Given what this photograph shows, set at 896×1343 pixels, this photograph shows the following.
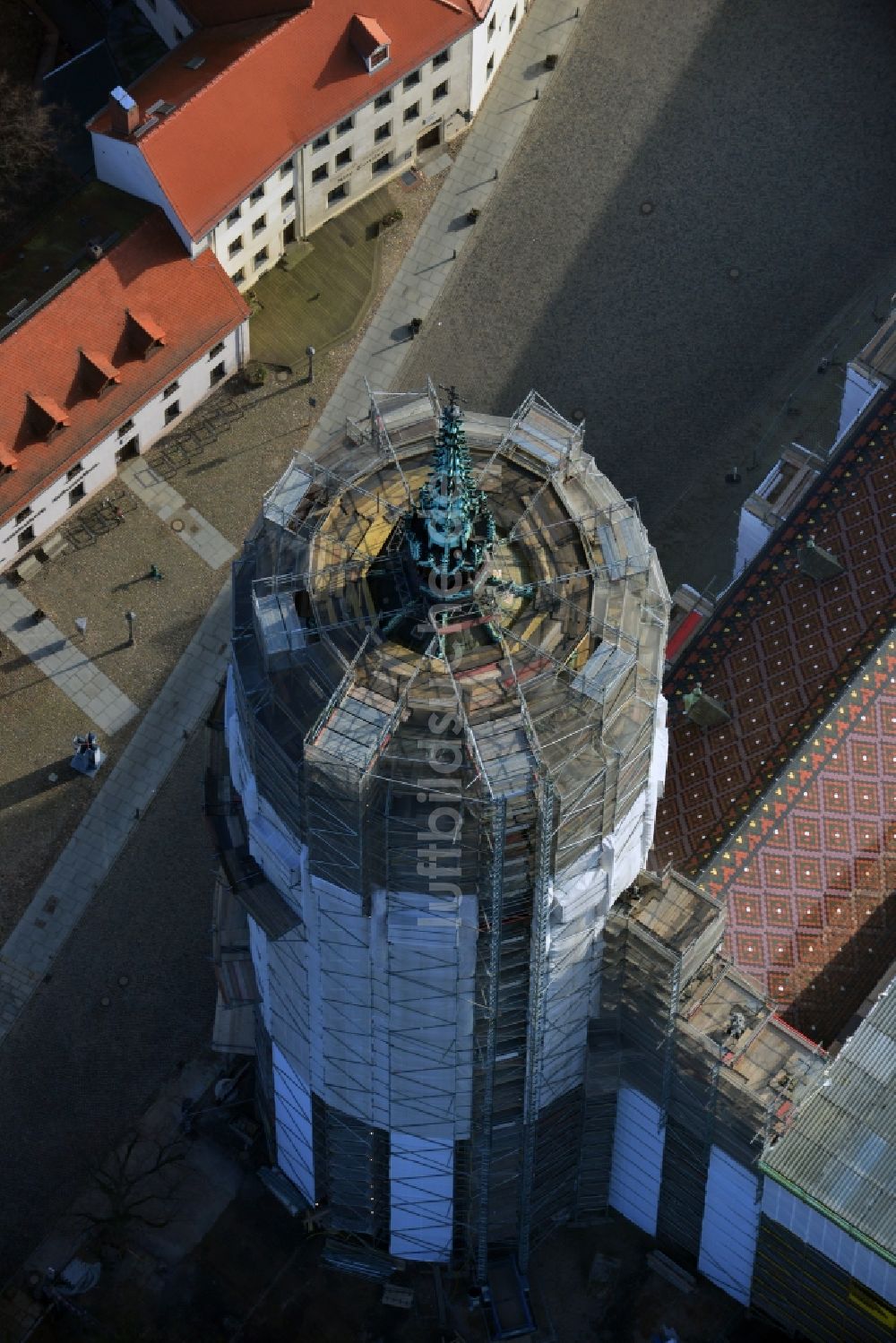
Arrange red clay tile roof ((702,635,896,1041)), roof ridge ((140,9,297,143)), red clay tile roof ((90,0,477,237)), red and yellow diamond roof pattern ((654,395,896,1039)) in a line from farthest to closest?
red clay tile roof ((90,0,477,237)) → roof ridge ((140,9,297,143)) → red and yellow diamond roof pattern ((654,395,896,1039)) → red clay tile roof ((702,635,896,1041))

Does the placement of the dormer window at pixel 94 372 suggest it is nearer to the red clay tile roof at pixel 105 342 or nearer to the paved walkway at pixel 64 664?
the red clay tile roof at pixel 105 342

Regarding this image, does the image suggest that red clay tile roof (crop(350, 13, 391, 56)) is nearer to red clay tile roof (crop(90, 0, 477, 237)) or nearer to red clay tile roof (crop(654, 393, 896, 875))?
red clay tile roof (crop(90, 0, 477, 237))

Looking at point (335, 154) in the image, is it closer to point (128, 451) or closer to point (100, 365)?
point (100, 365)

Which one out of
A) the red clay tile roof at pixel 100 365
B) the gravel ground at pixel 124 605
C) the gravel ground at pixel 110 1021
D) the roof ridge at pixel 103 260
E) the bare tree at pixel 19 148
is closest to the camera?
the gravel ground at pixel 110 1021

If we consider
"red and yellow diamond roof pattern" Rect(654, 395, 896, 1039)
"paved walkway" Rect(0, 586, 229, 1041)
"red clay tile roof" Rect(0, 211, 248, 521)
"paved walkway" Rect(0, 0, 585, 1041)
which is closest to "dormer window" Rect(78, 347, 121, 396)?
"red clay tile roof" Rect(0, 211, 248, 521)

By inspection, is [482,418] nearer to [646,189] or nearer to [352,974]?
[352,974]

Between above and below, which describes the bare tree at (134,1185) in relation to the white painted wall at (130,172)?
below

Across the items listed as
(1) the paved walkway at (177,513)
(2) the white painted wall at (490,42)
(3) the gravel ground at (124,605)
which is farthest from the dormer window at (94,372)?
(2) the white painted wall at (490,42)
